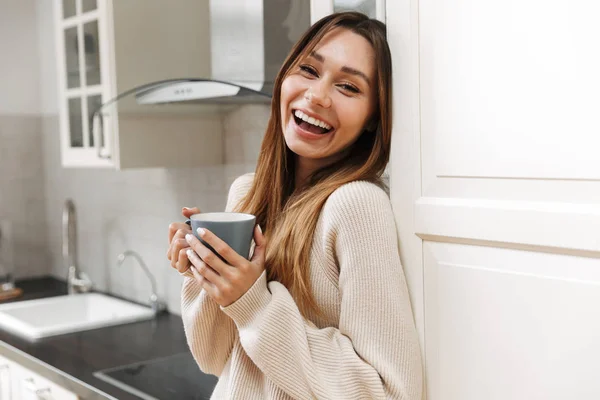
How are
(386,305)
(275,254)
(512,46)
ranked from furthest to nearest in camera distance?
(275,254), (386,305), (512,46)

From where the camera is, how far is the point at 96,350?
2.12m

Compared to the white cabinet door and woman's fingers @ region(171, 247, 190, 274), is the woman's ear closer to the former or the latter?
woman's fingers @ region(171, 247, 190, 274)

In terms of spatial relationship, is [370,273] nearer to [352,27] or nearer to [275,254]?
[275,254]

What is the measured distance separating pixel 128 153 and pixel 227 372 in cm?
115

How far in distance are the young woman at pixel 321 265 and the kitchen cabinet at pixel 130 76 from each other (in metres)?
0.84

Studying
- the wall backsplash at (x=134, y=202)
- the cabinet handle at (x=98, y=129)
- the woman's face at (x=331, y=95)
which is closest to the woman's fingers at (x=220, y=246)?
→ the woman's face at (x=331, y=95)

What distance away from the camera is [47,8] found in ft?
10.9

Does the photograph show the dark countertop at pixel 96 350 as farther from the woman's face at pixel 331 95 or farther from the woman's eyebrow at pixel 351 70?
the woman's eyebrow at pixel 351 70

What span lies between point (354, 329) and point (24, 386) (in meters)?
1.45

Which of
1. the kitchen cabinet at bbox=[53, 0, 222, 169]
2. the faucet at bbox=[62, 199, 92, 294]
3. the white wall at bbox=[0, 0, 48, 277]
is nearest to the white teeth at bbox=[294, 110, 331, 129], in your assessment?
the kitchen cabinet at bbox=[53, 0, 222, 169]

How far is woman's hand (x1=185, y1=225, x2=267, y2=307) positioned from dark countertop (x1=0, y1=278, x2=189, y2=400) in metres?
0.74

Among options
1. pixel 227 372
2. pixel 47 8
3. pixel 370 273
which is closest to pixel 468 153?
pixel 370 273

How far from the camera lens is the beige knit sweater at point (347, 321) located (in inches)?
39.9

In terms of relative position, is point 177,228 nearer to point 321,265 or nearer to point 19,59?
point 321,265
